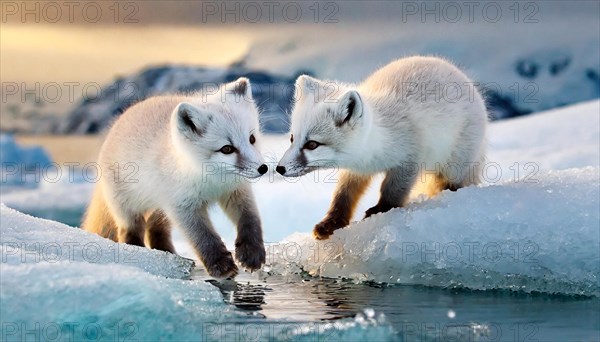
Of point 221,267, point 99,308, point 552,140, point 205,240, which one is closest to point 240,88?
point 205,240

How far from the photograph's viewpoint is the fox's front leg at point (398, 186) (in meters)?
5.23

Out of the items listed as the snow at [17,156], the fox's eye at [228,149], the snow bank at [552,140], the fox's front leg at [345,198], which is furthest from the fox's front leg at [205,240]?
the snow at [17,156]

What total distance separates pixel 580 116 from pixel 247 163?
749cm

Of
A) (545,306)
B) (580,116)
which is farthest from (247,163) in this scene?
(580,116)

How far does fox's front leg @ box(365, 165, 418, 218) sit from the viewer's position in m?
5.23

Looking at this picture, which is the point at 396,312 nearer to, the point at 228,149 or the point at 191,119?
the point at 228,149

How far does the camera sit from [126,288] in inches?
148

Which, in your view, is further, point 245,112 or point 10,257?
point 245,112

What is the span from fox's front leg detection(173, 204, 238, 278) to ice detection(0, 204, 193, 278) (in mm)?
258

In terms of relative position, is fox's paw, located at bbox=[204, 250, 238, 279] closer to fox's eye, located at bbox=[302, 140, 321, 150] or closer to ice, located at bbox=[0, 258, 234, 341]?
fox's eye, located at bbox=[302, 140, 321, 150]

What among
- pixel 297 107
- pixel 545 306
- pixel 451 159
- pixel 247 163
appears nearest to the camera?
pixel 545 306

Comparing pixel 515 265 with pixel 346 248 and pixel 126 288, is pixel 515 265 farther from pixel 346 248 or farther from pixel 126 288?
pixel 126 288

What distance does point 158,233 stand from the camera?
614 cm

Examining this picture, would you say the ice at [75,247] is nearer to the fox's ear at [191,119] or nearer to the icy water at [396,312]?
the icy water at [396,312]
